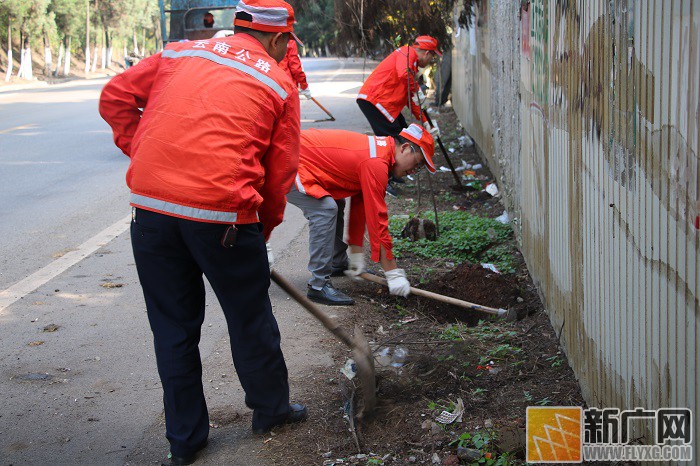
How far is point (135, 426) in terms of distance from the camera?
154 inches

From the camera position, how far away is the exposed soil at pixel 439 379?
3.59 meters

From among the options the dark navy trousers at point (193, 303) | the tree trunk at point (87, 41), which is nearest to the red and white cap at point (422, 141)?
the dark navy trousers at point (193, 303)

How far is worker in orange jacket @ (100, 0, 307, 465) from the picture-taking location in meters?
3.23

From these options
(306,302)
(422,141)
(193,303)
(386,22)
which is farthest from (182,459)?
(386,22)

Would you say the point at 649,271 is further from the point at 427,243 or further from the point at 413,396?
the point at 427,243

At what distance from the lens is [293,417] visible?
151 inches

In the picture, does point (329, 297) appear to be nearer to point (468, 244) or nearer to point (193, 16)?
point (468, 244)

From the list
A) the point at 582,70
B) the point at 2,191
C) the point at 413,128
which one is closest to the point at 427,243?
the point at 413,128

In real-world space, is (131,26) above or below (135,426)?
above

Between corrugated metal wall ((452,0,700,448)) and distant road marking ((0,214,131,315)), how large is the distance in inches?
144

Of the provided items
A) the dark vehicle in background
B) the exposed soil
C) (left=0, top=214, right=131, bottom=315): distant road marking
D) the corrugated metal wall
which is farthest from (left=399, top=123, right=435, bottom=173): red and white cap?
the dark vehicle in background

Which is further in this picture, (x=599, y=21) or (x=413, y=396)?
(x=413, y=396)

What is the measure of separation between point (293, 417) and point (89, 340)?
1798 millimetres

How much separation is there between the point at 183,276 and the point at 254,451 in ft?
2.81
